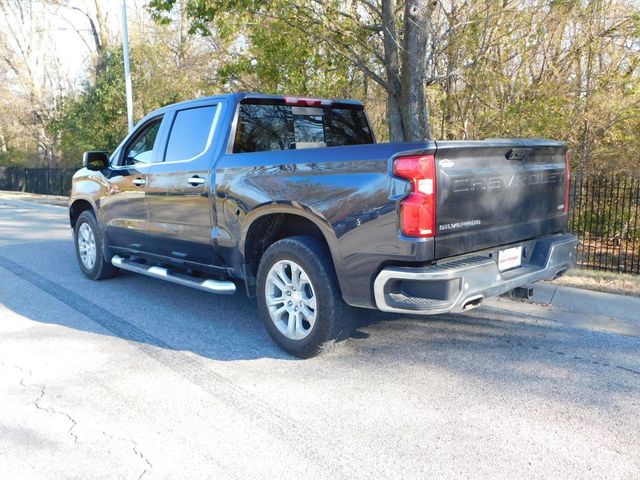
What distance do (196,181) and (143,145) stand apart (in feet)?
4.77

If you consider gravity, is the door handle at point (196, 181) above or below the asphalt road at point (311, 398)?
above

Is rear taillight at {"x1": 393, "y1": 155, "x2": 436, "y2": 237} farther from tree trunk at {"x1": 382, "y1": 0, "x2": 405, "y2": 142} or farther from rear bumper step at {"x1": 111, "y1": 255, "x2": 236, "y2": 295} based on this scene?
tree trunk at {"x1": 382, "y1": 0, "x2": 405, "y2": 142}

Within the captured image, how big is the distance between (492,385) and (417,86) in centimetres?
519

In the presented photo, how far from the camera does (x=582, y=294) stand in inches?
241

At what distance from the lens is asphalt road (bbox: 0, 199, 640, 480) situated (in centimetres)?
296

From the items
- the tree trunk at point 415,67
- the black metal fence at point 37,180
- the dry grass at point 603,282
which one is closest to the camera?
the dry grass at point 603,282

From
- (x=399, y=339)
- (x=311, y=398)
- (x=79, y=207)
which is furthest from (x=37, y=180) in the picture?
(x=311, y=398)

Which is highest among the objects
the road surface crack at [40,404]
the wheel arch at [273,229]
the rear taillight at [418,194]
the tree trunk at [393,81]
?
the tree trunk at [393,81]

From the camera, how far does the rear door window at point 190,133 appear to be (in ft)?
17.1

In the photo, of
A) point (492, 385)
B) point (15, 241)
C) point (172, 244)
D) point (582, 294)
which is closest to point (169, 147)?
point (172, 244)

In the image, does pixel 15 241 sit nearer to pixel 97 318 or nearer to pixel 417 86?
pixel 97 318

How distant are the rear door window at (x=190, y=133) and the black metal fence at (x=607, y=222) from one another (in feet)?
20.0

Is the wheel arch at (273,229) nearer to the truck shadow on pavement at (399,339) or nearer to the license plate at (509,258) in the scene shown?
the truck shadow on pavement at (399,339)

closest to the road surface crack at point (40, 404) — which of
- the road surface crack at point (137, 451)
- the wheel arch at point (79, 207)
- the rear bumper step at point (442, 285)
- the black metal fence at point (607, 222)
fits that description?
the road surface crack at point (137, 451)
